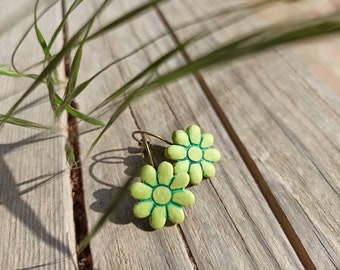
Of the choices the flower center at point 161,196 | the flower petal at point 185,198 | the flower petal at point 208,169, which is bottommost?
the flower petal at point 185,198

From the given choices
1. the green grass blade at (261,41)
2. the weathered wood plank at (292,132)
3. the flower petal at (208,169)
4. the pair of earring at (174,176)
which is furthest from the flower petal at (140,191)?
the green grass blade at (261,41)

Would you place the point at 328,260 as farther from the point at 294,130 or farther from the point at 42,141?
the point at 42,141

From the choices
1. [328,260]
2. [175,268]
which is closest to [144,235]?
[175,268]

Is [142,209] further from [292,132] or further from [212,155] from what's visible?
[292,132]

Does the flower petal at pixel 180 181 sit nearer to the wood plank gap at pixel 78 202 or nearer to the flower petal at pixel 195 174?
the flower petal at pixel 195 174

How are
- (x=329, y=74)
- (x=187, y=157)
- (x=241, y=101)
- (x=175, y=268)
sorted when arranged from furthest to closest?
1. (x=329, y=74)
2. (x=241, y=101)
3. (x=187, y=157)
4. (x=175, y=268)

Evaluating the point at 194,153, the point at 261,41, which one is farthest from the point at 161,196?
the point at 261,41
